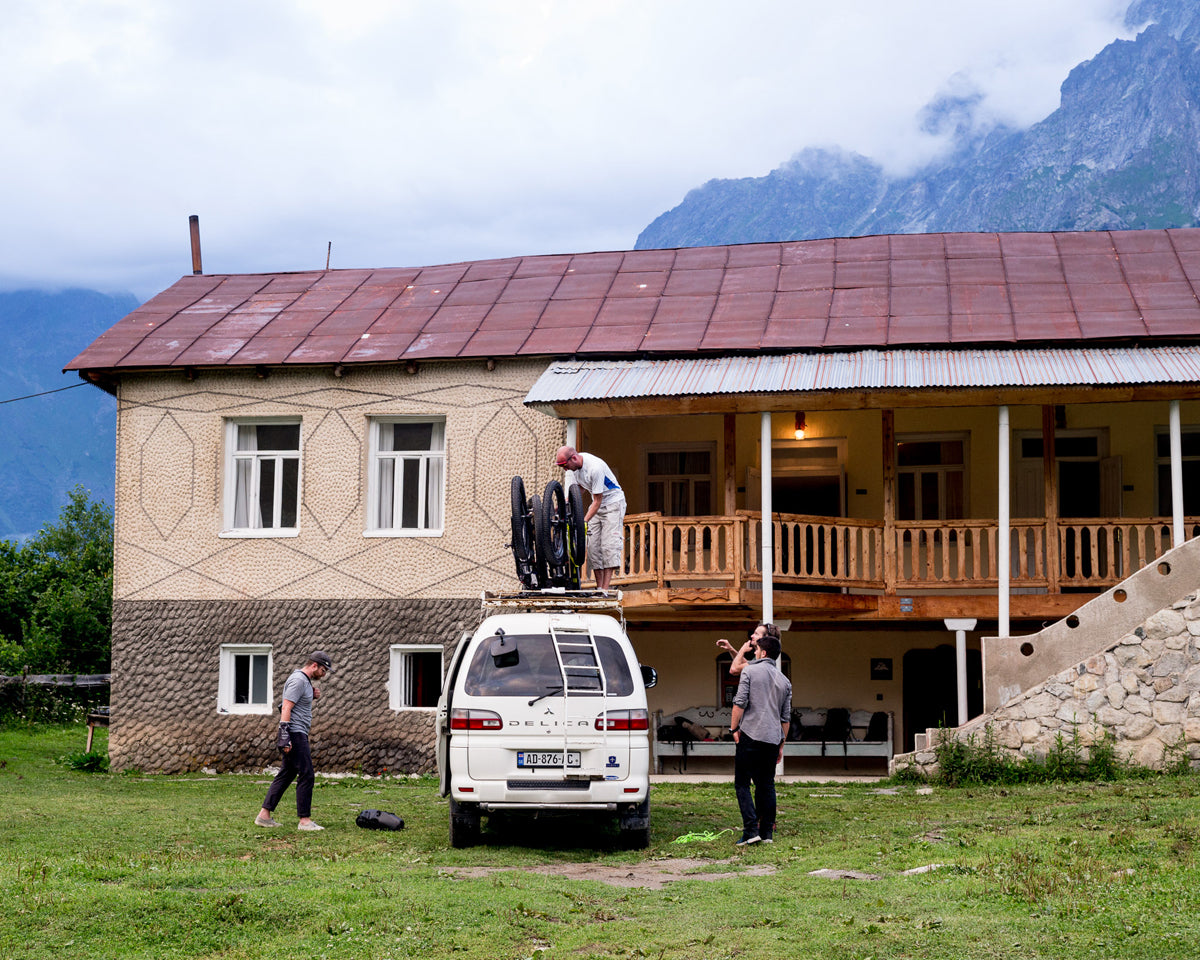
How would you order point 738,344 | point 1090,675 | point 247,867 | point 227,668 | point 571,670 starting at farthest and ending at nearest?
point 227,668 → point 738,344 → point 1090,675 → point 571,670 → point 247,867

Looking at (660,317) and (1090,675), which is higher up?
(660,317)

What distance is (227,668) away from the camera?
64.7ft

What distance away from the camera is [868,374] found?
17.0 meters

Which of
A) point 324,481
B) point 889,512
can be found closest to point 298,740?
point 324,481

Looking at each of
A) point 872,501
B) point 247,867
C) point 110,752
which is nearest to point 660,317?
point 872,501

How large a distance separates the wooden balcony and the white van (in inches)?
255

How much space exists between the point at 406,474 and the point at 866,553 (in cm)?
652

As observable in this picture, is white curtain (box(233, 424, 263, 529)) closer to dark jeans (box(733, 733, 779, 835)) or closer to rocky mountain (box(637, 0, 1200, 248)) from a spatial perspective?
dark jeans (box(733, 733, 779, 835))

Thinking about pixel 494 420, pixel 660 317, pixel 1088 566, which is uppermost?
pixel 660 317

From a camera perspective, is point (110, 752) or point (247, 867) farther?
point (110, 752)

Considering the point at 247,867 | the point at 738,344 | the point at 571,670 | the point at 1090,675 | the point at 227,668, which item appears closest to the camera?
the point at 247,867

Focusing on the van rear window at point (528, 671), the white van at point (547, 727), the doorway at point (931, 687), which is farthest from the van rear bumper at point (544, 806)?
A: the doorway at point (931, 687)

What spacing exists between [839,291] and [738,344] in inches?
91.7

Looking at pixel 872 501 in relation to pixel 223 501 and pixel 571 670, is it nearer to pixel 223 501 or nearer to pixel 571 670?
pixel 223 501
